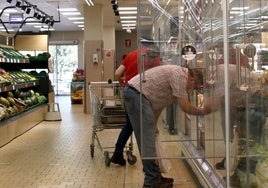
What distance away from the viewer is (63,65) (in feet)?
77.7

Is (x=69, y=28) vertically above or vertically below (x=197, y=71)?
above

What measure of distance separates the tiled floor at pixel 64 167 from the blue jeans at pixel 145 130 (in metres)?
0.53

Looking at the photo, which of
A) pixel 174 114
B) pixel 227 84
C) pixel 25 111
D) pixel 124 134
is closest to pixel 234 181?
pixel 227 84

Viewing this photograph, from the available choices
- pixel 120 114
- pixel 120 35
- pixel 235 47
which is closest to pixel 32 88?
pixel 120 114

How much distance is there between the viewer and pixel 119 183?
465 cm

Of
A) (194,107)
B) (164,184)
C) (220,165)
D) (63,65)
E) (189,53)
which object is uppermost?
(63,65)

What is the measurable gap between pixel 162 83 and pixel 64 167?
85.8 inches

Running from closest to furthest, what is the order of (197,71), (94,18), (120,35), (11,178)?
1. (197,71)
2. (11,178)
3. (94,18)
4. (120,35)

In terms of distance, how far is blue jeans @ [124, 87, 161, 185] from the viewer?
394 centimetres

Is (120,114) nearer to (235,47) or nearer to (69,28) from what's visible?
(235,47)

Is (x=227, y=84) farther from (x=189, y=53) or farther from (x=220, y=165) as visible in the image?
(x=189, y=53)

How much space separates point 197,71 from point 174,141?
1167 mm

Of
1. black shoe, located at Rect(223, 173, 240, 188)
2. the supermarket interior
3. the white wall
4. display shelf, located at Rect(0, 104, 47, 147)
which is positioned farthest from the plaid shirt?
the white wall

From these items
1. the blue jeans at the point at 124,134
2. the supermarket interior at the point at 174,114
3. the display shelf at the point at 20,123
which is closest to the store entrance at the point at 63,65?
the display shelf at the point at 20,123
